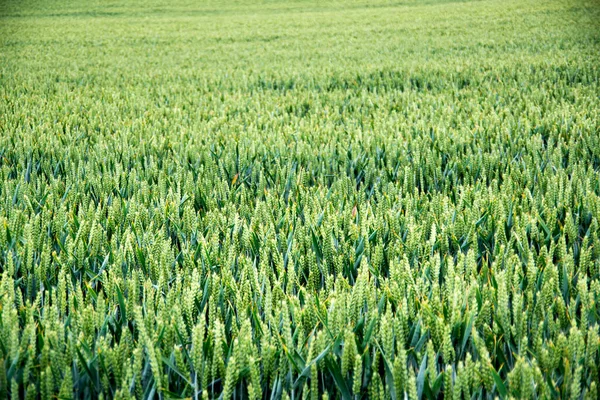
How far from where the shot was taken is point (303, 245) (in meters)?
1.60

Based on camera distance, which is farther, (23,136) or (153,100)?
(153,100)

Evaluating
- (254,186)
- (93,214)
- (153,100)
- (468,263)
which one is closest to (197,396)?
(468,263)

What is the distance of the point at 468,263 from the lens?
1355mm

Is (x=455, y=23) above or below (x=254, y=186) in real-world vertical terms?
above

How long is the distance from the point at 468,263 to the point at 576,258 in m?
0.49

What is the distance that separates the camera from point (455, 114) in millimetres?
3719

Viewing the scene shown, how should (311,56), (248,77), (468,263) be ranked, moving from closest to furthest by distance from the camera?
(468,263) → (248,77) → (311,56)

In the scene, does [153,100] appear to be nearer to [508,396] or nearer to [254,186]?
[254,186]

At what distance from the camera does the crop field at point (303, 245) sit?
1.01 metres

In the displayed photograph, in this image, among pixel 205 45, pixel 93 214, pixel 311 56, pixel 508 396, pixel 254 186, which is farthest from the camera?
pixel 205 45

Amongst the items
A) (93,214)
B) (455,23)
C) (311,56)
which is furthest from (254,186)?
(455,23)

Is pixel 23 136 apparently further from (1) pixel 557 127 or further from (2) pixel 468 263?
(1) pixel 557 127

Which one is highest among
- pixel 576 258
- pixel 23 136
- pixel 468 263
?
pixel 23 136

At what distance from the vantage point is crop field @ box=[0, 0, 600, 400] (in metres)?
1.01
